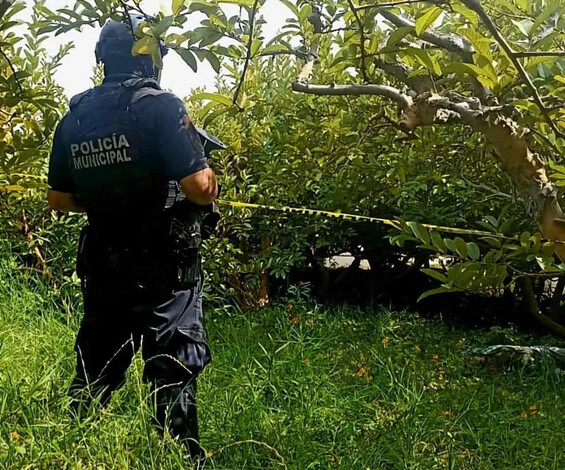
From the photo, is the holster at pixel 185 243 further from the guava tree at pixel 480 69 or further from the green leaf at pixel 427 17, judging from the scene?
the green leaf at pixel 427 17

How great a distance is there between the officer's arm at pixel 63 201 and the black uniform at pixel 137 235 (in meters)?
0.05

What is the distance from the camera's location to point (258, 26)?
116cm

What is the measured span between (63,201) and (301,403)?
127cm

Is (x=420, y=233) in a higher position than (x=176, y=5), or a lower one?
lower

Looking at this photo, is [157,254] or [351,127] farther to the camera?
[351,127]

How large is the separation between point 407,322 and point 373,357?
871mm

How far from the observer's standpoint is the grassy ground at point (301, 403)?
1.93 m

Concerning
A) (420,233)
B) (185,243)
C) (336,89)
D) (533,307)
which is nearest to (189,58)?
(336,89)

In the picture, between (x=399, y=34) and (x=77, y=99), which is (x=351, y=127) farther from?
(x=399, y=34)

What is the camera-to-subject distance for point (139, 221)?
2029 millimetres

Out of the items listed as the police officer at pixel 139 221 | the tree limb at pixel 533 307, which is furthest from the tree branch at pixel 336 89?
the tree limb at pixel 533 307

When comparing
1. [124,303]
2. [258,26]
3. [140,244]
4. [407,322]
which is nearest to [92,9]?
[258,26]

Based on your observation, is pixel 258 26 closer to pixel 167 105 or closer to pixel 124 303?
pixel 167 105

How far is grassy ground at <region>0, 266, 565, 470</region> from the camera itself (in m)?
1.93
